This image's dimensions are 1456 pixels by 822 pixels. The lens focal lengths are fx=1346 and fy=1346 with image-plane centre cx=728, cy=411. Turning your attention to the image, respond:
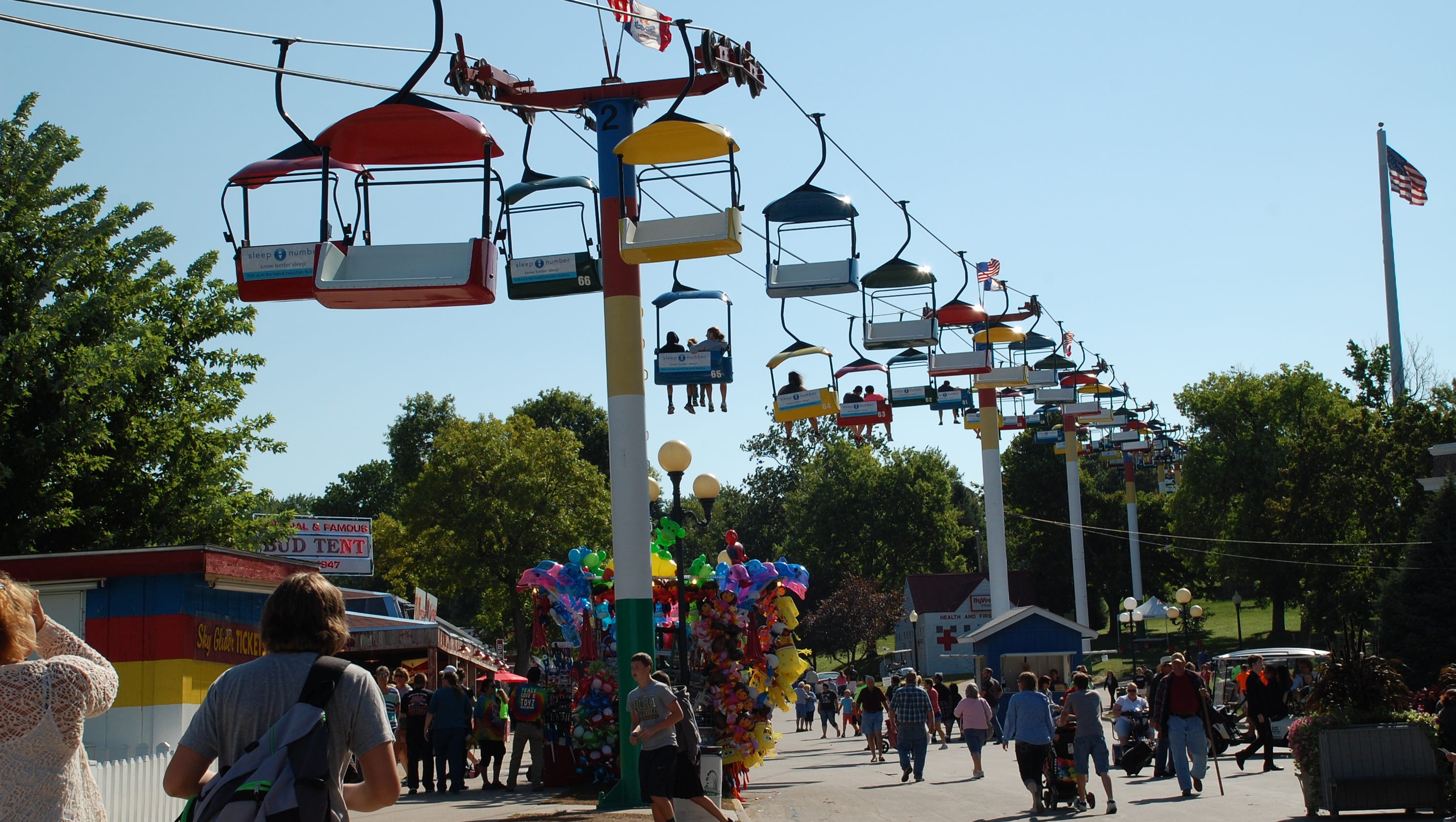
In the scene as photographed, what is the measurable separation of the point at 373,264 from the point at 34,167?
19759 millimetres

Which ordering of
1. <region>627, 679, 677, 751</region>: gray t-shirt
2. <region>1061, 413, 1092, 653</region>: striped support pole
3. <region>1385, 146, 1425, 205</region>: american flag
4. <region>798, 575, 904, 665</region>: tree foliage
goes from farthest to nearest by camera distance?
1. <region>798, 575, 904, 665</region>: tree foliage
2. <region>1061, 413, 1092, 653</region>: striped support pole
3. <region>1385, 146, 1425, 205</region>: american flag
4. <region>627, 679, 677, 751</region>: gray t-shirt

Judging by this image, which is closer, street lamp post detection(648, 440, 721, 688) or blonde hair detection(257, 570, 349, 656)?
blonde hair detection(257, 570, 349, 656)

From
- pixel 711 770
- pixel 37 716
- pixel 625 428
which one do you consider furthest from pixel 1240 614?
pixel 37 716

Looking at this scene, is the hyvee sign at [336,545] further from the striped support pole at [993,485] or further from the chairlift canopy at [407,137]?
the chairlift canopy at [407,137]

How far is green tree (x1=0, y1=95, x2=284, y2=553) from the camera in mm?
26844

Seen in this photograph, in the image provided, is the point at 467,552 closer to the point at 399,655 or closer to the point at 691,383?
the point at 399,655

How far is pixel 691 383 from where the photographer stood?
67.9 ft

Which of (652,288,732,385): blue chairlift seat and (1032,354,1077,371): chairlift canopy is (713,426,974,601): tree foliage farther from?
(652,288,732,385): blue chairlift seat

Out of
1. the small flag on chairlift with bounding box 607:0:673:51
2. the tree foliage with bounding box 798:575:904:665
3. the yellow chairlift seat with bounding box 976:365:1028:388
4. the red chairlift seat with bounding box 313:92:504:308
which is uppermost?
the small flag on chairlift with bounding box 607:0:673:51

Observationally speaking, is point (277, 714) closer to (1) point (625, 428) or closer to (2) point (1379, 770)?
(1) point (625, 428)

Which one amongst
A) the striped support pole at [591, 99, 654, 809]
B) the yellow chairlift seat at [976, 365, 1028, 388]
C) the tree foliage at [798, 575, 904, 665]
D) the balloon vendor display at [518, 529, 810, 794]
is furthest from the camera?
the tree foliage at [798, 575, 904, 665]

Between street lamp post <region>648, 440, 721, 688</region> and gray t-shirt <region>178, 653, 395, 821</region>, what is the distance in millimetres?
11920

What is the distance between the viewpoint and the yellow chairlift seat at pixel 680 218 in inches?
522

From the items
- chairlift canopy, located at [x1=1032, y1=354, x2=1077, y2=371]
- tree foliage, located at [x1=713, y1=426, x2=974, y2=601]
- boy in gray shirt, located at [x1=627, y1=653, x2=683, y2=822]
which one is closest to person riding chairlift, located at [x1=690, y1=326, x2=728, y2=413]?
boy in gray shirt, located at [x1=627, y1=653, x2=683, y2=822]
